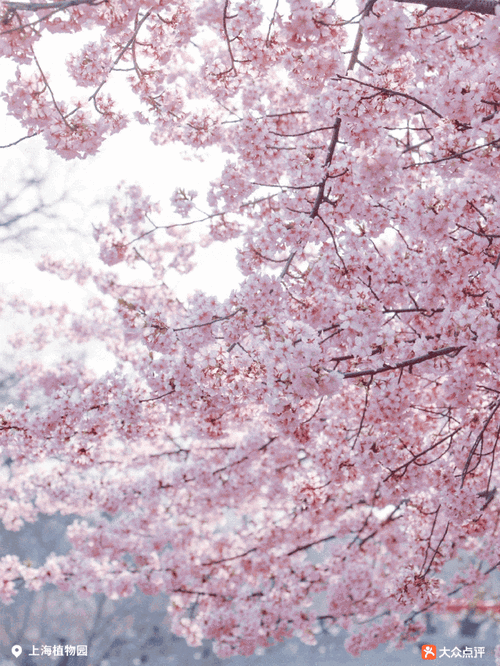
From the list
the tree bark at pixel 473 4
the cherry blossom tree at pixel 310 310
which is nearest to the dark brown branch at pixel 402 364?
the cherry blossom tree at pixel 310 310

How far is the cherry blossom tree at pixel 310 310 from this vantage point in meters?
3.26

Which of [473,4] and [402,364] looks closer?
[473,4]

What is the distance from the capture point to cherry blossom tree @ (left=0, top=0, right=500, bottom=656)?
10.7ft

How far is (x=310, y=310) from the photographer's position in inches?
177

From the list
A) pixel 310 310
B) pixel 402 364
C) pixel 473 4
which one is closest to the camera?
pixel 473 4

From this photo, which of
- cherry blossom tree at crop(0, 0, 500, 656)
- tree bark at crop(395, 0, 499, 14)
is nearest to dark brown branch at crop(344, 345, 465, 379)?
cherry blossom tree at crop(0, 0, 500, 656)

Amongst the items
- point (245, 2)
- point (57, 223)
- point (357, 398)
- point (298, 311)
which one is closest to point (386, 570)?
point (357, 398)

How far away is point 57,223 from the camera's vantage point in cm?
1440

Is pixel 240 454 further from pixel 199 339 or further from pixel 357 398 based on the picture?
pixel 199 339

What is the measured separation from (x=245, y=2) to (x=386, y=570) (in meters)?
9.25

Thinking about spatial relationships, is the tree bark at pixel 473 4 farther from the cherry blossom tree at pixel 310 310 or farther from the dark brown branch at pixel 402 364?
the dark brown branch at pixel 402 364

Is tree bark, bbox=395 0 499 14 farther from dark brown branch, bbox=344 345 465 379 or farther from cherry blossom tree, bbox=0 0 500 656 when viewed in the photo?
dark brown branch, bbox=344 345 465 379

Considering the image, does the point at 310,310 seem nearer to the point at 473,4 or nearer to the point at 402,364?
the point at 402,364

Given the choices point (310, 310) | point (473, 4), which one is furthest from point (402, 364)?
point (473, 4)
